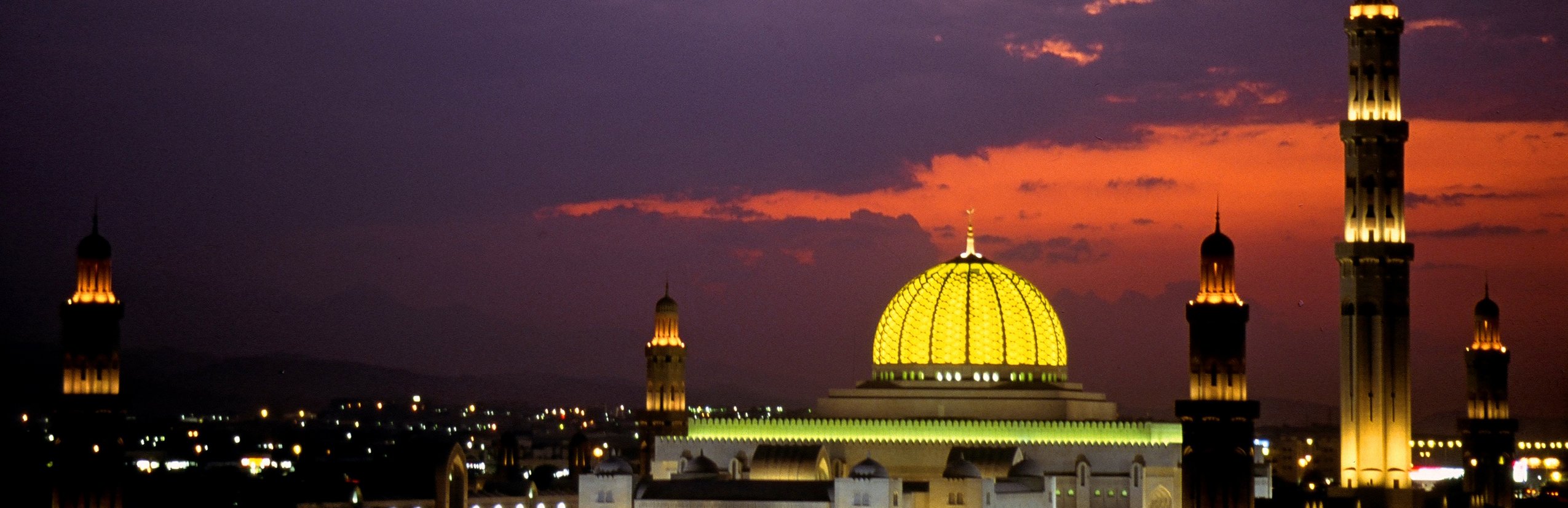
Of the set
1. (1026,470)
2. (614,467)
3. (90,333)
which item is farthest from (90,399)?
(1026,470)


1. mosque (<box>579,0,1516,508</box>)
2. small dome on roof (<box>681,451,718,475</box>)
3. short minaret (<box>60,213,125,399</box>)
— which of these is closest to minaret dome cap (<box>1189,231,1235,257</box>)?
mosque (<box>579,0,1516,508</box>)

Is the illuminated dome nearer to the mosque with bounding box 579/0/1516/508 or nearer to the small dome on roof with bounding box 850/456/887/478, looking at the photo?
the mosque with bounding box 579/0/1516/508

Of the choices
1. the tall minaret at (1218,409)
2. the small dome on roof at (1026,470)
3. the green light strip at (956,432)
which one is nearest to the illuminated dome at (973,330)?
the green light strip at (956,432)

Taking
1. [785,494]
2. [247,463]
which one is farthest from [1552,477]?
[785,494]

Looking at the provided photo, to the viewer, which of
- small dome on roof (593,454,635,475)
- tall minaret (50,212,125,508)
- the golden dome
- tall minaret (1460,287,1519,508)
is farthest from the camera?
tall minaret (1460,287,1519,508)

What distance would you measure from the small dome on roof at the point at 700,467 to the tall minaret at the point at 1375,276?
19777 millimetres

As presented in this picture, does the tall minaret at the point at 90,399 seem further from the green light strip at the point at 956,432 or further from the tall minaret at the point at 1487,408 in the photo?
the tall minaret at the point at 1487,408

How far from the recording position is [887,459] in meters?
87.3

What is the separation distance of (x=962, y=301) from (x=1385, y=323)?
13865 mm

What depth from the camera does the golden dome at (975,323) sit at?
90.4 metres

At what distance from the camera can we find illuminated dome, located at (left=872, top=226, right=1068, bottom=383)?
90375mm

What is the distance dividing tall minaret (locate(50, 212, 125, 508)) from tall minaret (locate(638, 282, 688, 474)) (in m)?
24.3

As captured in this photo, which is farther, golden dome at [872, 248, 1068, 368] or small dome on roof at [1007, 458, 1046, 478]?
golden dome at [872, 248, 1068, 368]

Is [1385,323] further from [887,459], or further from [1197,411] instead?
[887,459]
